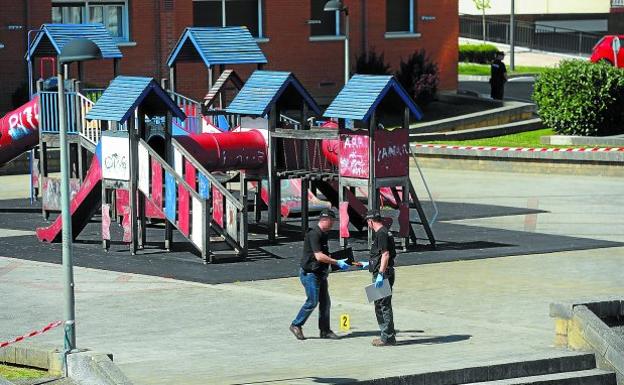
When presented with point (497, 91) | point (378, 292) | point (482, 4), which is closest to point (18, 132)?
point (378, 292)

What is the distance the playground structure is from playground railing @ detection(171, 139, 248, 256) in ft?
0.08

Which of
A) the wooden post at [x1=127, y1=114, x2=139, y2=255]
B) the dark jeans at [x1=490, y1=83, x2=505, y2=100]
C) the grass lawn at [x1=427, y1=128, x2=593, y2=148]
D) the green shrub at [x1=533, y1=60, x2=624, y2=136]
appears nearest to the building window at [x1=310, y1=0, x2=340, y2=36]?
the dark jeans at [x1=490, y1=83, x2=505, y2=100]

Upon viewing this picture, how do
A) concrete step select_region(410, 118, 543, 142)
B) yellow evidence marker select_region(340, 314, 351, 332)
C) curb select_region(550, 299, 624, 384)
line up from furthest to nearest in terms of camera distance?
concrete step select_region(410, 118, 543, 142) → yellow evidence marker select_region(340, 314, 351, 332) → curb select_region(550, 299, 624, 384)

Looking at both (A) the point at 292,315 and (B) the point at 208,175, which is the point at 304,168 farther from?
(A) the point at 292,315

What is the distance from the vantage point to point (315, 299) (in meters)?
18.6

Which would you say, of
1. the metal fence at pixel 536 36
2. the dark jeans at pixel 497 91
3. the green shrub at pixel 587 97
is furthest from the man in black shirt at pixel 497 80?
the metal fence at pixel 536 36

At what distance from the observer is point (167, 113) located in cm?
2750

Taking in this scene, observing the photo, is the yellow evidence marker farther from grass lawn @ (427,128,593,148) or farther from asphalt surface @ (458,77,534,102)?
asphalt surface @ (458,77,534,102)

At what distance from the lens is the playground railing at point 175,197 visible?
83.9 feet

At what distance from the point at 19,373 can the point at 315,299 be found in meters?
3.75

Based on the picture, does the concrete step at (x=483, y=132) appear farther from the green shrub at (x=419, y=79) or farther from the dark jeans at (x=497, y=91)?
the dark jeans at (x=497, y=91)

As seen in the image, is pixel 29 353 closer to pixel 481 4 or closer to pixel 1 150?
pixel 1 150

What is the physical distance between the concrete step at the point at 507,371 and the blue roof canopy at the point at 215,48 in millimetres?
14818

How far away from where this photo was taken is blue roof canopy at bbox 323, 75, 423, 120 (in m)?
26.0
